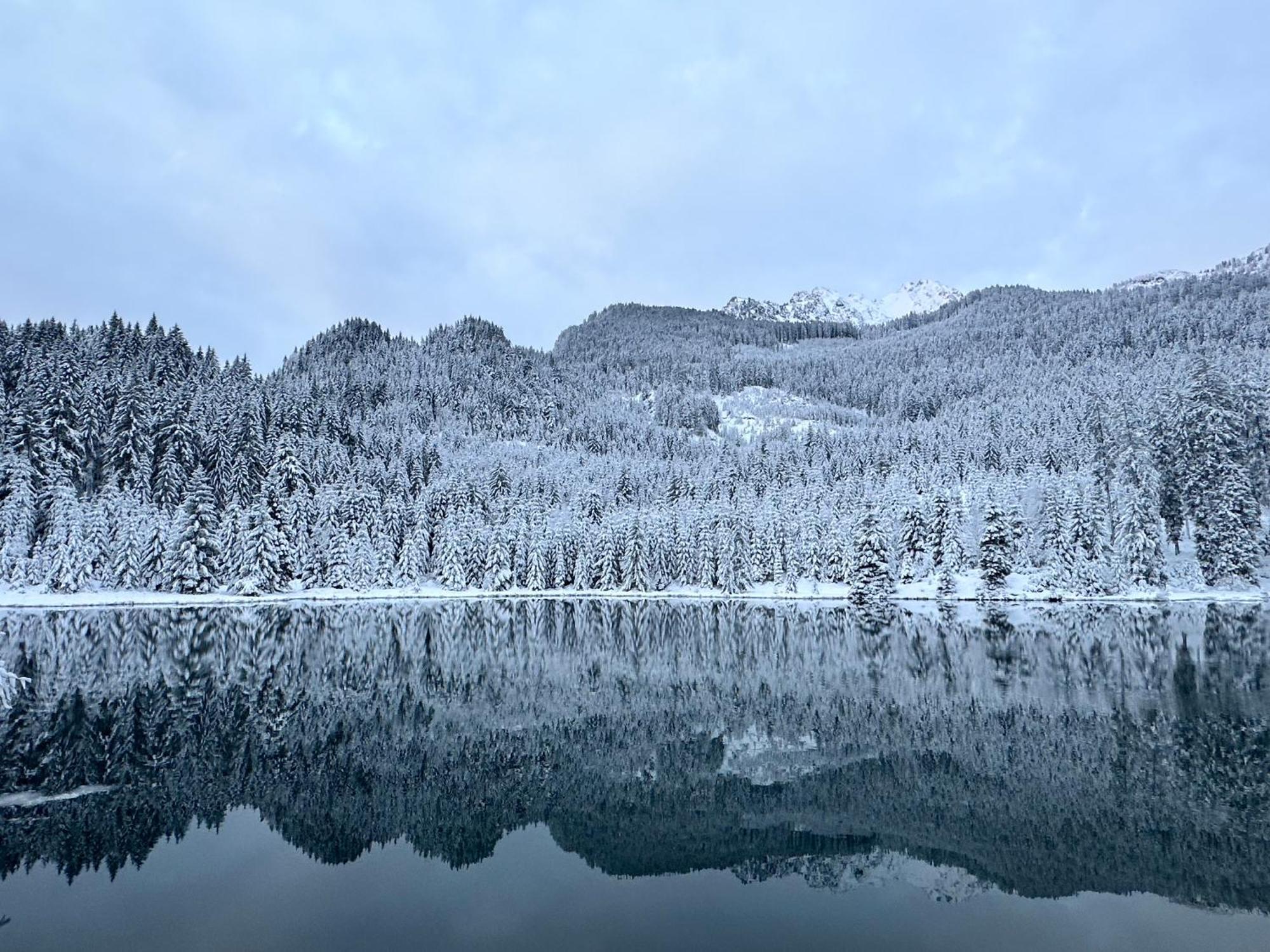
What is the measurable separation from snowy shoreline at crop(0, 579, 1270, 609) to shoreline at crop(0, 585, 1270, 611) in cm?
8

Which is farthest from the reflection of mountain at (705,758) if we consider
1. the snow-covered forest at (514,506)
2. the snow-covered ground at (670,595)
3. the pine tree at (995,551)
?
the pine tree at (995,551)

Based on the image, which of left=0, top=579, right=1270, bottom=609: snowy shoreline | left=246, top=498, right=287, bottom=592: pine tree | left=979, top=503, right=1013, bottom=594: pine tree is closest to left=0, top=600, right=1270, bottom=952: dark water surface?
left=0, top=579, right=1270, bottom=609: snowy shoreline

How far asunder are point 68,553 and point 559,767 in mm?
85111

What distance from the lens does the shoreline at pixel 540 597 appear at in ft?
255

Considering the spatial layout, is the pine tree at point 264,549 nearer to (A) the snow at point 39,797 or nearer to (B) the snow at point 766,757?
(A) the snow at point 39,797

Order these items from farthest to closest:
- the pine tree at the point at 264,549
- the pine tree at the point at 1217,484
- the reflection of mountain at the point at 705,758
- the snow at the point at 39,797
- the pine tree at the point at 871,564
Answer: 1. the pine tree at the point at 871,564
2. the pine tree at the point at 264,549
3. the pine tree at the point at 1217,484
4. the snow at the point at 39,797
5. the reflection of mountain at the point at 705,758

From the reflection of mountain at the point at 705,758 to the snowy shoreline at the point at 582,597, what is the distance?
41.0m

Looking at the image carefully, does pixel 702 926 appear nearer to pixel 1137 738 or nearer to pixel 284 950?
pixel 284 950

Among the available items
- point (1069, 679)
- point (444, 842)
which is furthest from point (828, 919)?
point (1069, 679)

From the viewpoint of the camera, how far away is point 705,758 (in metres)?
22.5

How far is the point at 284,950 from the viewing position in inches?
461

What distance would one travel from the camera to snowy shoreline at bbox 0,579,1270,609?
78.4 meters

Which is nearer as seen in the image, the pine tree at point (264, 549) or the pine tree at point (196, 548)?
the pine tree at point (196, 548)

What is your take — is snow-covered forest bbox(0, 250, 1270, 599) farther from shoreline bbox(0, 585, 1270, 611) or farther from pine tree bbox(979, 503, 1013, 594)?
shoreline bbox(0, 585, 1270, 611)
